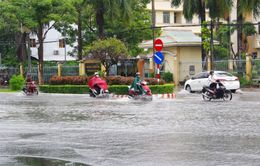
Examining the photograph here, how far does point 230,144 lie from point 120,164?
Result: 118 inches

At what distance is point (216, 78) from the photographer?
32.7m

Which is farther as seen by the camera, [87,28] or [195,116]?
[87,28]

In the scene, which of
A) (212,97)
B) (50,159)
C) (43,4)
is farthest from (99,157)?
(43,4)

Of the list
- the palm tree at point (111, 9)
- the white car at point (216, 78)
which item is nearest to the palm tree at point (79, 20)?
the palm tree at point (111, 9)

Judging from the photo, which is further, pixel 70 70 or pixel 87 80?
pixel 70 70

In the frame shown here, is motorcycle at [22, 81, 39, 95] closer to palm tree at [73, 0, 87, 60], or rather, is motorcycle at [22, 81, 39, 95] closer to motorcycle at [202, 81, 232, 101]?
motorcycle at [202, 81, 232, 101]

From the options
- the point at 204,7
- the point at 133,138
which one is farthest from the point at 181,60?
the point at 133,138

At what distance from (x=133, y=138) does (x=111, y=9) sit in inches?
1191

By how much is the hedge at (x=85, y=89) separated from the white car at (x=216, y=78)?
116 inches

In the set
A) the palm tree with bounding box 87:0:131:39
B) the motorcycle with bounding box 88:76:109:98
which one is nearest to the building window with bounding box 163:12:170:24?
the palm tree with bounding box 87:0:131:39

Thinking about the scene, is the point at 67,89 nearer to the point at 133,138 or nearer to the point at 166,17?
the point at 133,138

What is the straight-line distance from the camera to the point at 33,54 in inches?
3027

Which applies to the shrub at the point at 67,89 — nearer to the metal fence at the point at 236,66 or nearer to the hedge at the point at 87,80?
the hedge at the point at 87,80

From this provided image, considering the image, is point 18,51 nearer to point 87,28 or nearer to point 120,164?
point 87,28
